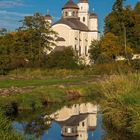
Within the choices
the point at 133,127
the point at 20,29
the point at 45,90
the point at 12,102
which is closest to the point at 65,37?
the point at 20,29

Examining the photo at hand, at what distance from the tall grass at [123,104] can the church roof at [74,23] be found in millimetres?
65656

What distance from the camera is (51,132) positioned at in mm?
19312

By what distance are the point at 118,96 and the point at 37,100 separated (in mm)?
8341

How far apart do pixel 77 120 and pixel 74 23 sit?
6838 cm

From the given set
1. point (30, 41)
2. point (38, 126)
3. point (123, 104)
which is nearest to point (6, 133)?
point (123, 104)

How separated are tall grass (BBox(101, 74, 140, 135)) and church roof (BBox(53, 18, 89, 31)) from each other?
215 feet

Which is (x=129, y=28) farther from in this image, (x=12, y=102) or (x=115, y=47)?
(x=12, y=102)

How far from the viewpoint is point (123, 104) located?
61.1 ft

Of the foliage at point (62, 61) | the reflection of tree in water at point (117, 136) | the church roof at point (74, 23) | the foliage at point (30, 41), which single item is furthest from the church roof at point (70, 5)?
the reflection of tree in water at point (117, 136)

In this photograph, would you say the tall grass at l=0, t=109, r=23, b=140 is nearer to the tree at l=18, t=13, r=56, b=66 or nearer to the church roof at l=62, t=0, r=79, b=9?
the tree at l=18, t=13, r=56, b=66

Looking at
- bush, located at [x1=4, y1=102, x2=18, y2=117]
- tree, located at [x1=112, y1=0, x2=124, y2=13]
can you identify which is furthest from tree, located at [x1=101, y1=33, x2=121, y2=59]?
bush, located at [x1=4, y1=102, x2=18, y2=117]

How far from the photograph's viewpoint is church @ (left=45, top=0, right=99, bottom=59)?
282ft

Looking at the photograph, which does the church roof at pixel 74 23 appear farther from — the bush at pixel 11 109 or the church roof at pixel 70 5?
the bush at pixel 11 109

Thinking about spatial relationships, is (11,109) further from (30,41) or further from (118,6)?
(118,6)
